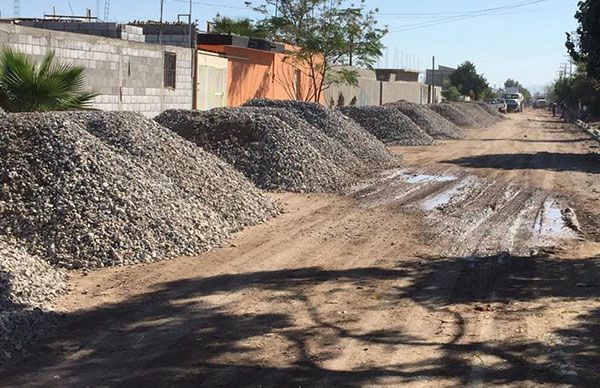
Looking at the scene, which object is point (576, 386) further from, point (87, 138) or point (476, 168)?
point (476, 168)

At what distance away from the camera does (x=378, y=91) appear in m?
57.5

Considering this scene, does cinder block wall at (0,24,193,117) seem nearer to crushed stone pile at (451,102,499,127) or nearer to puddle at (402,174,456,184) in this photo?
puddle at (402,174,456,184)

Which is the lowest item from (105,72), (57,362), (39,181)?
(57,362)

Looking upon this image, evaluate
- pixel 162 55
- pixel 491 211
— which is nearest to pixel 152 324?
pixel 491 211

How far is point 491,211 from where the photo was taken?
16172mm

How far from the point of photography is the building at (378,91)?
47500 millimetres

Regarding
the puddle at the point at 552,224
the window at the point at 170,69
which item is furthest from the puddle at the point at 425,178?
the window at the point at 170,69

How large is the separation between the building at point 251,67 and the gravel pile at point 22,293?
61.2 ft

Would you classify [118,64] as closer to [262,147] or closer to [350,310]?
[262,147]

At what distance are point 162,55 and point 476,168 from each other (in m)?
9.68

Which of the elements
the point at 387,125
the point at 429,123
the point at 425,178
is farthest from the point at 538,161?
the point at 429,123

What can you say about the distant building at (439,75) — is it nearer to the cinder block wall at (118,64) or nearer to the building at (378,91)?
the building at (378,91)

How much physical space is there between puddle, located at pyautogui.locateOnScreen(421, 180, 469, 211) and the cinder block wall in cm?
860

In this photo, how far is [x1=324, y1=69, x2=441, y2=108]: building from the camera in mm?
47500
